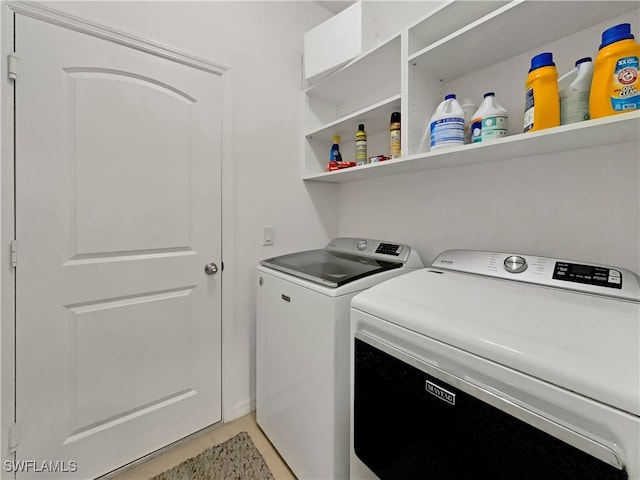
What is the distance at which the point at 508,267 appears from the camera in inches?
44.7

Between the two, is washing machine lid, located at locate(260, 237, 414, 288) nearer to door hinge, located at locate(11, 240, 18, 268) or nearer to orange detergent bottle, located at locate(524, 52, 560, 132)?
orange detergent bottle, located at locate(524, 52, 560, 132)

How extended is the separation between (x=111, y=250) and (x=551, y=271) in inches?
74.9

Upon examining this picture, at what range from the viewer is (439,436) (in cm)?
79

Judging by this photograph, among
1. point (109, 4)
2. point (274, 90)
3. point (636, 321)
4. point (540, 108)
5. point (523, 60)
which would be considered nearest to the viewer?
point (636, 321)

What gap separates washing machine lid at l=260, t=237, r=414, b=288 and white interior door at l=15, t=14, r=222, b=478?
54 cm

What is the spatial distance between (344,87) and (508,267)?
1482mm

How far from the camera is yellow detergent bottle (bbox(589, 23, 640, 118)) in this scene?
78cm

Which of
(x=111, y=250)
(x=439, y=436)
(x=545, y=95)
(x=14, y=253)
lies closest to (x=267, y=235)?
(x=111, y=250)

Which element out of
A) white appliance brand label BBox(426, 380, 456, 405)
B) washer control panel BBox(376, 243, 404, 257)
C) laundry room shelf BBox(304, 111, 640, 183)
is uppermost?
laundry room shelf BBox(304, 111, 640, 183)

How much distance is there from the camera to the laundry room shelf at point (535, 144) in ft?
2.68

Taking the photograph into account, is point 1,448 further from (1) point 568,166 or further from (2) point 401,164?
(1) point 568,166

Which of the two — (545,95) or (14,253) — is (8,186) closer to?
(14,253)

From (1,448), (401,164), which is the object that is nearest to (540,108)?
(401,164)

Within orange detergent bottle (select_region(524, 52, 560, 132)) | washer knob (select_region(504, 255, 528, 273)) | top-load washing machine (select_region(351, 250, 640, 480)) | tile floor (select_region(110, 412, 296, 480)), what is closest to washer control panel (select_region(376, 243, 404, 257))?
top-load washing machine (select_region(351, 250, 640, 480))
